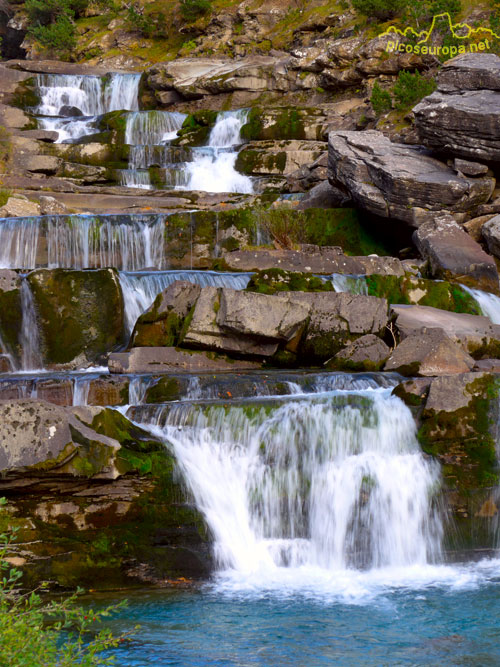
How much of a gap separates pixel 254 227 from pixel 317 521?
1035 centimetres

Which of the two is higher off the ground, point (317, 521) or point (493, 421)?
point (493, 421)

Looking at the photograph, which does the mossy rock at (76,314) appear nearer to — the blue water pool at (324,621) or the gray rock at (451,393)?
the gray rock at (451,393)

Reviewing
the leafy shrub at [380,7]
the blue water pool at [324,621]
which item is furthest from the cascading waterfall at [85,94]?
the blue water pool at [324,621]

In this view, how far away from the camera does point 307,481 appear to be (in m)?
7.81

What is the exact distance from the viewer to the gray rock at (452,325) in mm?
11633

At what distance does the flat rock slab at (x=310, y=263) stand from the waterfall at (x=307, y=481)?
20.8 ft

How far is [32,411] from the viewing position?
675 centimetres

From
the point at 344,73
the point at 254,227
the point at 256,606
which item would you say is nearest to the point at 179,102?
the point at 344,73

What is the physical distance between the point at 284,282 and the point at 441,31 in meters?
16.7

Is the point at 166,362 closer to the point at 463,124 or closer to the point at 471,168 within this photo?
the point at 471,168

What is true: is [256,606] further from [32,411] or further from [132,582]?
[32,411]

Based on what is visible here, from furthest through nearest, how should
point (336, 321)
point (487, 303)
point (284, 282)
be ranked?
point (487, 303)
point (284, 282)
point (336, 321)

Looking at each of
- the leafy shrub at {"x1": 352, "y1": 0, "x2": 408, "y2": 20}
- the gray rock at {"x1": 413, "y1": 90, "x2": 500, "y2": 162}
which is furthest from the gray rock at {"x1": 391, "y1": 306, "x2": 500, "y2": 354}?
the leafy shrub at {"x1": 352, "y1": 0, "x2": 408, "y2": 20}

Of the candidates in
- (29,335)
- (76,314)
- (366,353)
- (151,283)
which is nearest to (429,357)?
(366,353)
